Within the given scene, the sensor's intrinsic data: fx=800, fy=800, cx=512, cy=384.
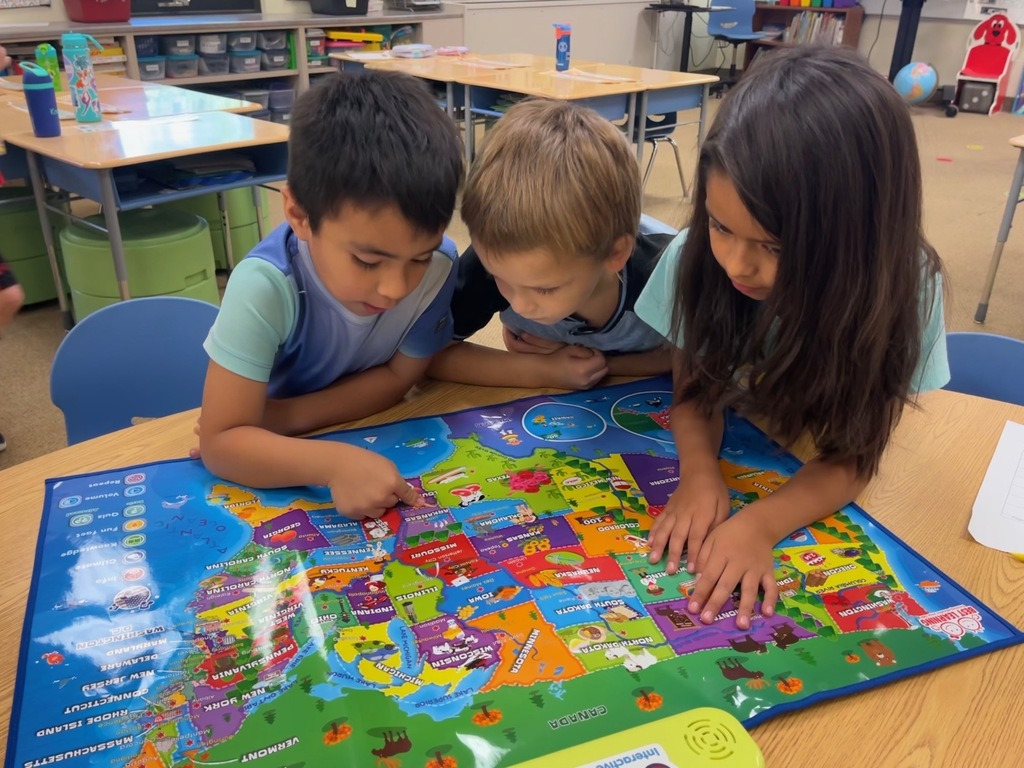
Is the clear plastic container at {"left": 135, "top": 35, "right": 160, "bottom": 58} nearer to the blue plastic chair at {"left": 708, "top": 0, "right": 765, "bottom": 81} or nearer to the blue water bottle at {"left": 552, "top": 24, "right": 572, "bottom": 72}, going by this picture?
the blue water bottle at {"left": 552, "top": 24, "right": 572, "bottom": 72}

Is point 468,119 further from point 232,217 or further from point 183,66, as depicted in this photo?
point 183,66

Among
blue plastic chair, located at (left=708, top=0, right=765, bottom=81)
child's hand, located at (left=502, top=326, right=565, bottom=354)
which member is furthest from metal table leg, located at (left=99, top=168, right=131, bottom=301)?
blue plastic chair, located at (left=708, top=0, right=765, bottom=81)

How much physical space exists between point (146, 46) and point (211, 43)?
31 centimetres

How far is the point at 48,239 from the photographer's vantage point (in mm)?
2533

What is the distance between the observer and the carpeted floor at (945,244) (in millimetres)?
2068

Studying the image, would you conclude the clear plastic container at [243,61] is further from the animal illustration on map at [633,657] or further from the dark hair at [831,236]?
the animal illustration on map at [633,657]

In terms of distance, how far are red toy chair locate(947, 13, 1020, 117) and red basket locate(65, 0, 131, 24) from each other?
5.44 metres

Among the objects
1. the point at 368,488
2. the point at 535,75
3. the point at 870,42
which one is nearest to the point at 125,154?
the point at 368,488

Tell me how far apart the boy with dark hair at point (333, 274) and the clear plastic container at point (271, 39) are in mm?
3723

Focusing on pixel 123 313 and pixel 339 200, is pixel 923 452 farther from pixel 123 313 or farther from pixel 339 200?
pixel 123 313

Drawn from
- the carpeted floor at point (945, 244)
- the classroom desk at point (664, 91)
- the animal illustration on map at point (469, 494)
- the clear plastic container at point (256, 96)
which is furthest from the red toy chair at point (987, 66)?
the animal illustration on map at point (469, 494)

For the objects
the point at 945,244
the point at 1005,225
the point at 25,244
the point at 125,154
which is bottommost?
the point at 945,244

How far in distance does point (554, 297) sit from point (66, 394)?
67 centimetres

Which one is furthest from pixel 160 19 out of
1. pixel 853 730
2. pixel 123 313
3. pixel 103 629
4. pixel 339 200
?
pixel 853 730
